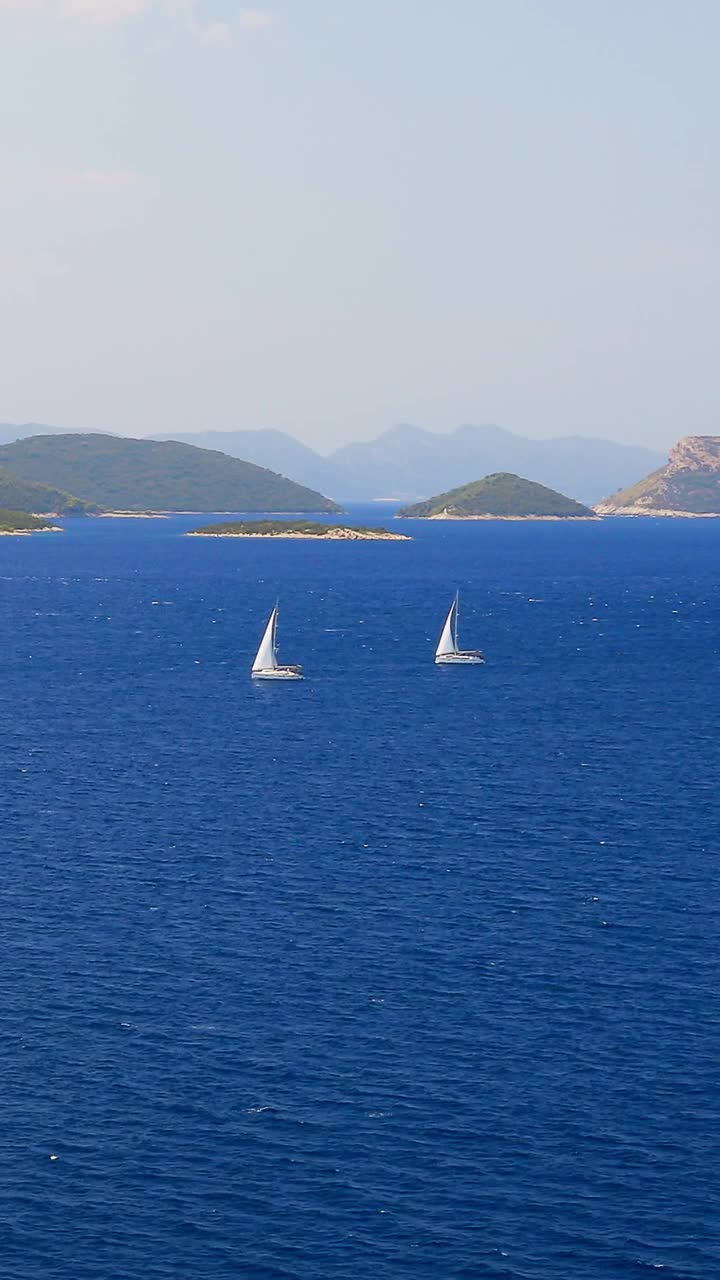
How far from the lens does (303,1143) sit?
6719 cm

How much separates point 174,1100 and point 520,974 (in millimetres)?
23142

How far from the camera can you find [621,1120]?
69.6m

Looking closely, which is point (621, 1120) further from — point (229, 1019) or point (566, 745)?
point (566, 745)

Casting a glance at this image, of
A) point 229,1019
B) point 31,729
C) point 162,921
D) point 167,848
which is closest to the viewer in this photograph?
point 229,1019

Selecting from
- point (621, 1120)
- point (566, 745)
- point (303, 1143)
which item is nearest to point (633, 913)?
point (621, 1120)

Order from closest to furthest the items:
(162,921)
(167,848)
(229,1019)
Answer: (229,1019)
(162,921)
(167,848)

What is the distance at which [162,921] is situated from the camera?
94.8m

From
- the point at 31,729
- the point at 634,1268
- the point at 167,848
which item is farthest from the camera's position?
the point at 31,729

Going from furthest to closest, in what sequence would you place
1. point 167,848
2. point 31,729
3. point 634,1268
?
point 31,729 → point 167,848 → point 634,1268

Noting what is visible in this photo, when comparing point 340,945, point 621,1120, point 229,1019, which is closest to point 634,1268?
point 621,1120

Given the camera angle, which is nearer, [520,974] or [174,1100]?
[174,1100]

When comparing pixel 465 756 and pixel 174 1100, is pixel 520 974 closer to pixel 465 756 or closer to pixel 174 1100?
pixel 174 1100

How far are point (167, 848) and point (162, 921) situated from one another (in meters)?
17.5

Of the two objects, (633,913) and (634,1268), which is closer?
(634,1268)
